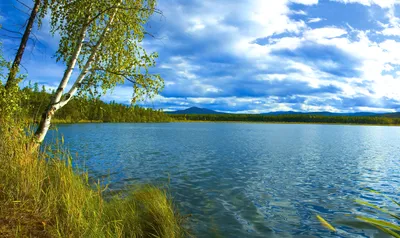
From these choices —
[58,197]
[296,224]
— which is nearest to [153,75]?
[58,197]

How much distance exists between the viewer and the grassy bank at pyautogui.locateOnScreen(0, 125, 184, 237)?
258 inches

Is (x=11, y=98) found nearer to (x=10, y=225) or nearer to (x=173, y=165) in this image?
(x=10, y=225)

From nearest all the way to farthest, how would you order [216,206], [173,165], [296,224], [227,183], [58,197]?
[58,197] → [296,224] → [216,206] → [227,183] → [173,165]

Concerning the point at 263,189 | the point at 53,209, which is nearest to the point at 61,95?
the point at 53,209

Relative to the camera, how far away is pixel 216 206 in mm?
13820

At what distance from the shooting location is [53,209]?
7484mm

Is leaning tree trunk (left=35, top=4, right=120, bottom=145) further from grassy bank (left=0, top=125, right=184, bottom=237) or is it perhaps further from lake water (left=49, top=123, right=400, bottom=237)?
lake water (left=49, top=123, right=400, bottom=237)

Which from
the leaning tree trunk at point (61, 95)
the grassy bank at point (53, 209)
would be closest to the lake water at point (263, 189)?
the grassy bank at point (53, 209)

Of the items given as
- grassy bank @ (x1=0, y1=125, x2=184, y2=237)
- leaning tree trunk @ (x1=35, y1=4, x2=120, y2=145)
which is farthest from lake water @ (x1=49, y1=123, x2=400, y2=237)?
leaning tree trunk @ (x1=35, y1=4, x2=120, y2=145)

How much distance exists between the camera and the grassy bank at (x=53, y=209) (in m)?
6.56

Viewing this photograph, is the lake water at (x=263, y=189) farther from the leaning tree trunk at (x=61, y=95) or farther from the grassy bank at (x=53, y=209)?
the leaning tree trunk at (x=61, y=95)

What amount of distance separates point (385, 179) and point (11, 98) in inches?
968

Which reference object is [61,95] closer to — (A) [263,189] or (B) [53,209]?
(B) [53,209]

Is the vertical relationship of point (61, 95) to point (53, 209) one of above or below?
above
